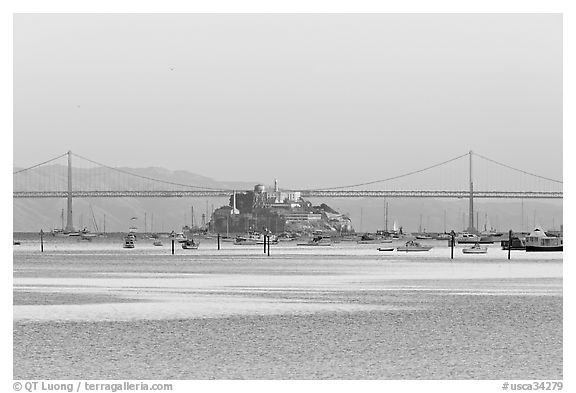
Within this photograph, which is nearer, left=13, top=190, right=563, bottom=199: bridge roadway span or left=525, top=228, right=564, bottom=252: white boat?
left=525, top=228, right=564, bottom=252: white boat

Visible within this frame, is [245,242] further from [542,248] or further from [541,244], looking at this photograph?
[542,248]

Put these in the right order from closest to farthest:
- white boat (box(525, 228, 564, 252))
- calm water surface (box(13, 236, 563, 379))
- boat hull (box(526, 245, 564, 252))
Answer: calm water surface (box(13, 236, 563, 379)) < boat hull (box(526, 245, 564, 252)) < white boat (box(525, 228, 564, 252))

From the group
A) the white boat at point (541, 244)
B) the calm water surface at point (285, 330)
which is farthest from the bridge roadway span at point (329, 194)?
the calm water surface at point (285, 330)

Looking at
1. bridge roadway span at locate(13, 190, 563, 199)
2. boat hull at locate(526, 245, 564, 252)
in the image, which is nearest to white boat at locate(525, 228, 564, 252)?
boat hull at locate(526, 245, 564, 252)

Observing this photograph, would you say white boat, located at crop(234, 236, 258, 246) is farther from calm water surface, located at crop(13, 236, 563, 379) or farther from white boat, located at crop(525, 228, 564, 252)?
calm water surface, located at crop(13, 236, 563, 379)
